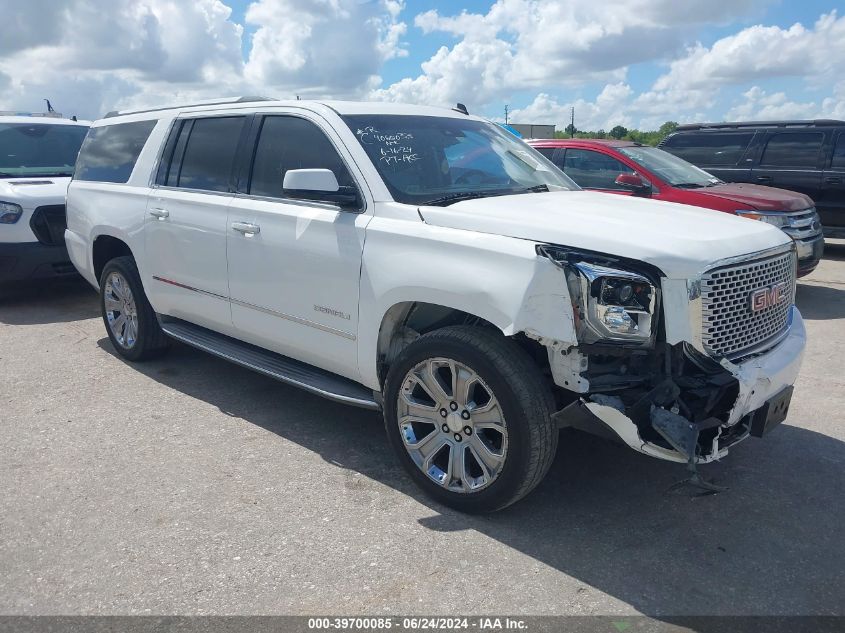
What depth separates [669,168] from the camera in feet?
28.3

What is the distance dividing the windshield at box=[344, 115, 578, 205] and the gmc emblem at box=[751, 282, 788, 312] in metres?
1.45

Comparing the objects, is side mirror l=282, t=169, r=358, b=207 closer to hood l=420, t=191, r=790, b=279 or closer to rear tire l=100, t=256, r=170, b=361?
hood l=420, t=191, r=790, b=279

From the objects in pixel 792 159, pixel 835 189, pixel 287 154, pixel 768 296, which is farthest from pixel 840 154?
pixel 287 154

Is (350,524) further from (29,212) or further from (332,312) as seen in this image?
(29,212)

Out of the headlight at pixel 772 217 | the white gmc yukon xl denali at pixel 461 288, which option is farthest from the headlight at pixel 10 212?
the headlight at pixel 772 217

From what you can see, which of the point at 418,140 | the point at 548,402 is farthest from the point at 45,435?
the point at 548,402

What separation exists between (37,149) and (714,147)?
944cm

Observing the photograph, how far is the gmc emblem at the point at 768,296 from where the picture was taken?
3.34 meters

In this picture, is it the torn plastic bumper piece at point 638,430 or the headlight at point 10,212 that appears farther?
the headlight at point 10,212

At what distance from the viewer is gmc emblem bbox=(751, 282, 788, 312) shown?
10.9 feet

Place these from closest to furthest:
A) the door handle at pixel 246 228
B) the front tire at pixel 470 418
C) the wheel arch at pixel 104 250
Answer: the front tire at pixel 470 418 < the door handle at pixel 246 228 < the wheel arch at pixel 104 250

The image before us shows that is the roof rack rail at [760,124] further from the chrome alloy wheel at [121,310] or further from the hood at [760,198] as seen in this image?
the chrome alloy wheel at [121,310]

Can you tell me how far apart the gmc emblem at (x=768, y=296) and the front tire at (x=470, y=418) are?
1.06 m

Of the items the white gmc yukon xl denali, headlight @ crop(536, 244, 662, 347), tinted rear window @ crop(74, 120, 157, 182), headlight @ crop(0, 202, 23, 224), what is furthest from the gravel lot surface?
headlight @ crop(0, 202, 23, 224)
